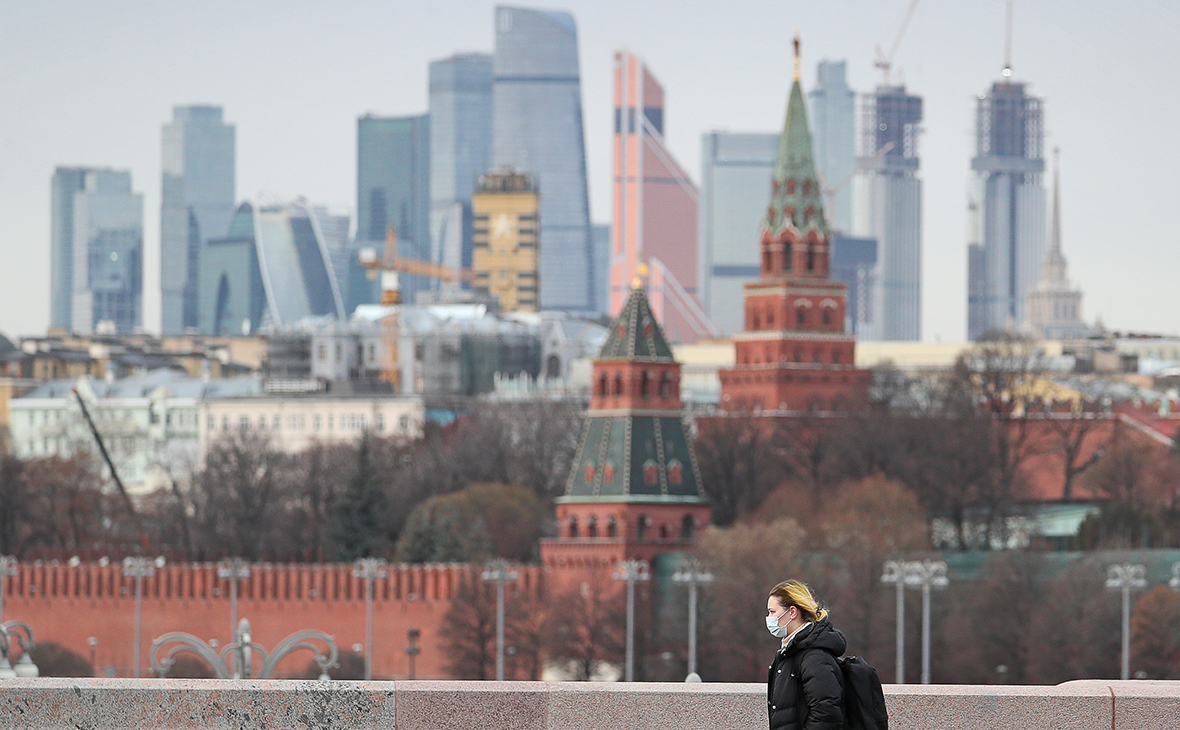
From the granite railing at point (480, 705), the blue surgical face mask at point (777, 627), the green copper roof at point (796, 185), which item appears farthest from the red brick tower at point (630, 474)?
the blue surgical face mask at point (777, 627)

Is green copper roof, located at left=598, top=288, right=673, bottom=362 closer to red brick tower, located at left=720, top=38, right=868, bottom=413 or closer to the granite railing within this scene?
red brick tower, located at left=720, top=38, right=868, bottom=413

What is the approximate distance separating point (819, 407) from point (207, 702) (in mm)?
97665

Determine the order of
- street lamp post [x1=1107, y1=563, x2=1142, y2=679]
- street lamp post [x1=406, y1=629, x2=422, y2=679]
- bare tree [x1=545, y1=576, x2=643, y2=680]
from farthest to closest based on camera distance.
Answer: street lamp post [x1=406, y1=629, x2=422, y2=679] → bare tree [x1=545, y1=576, x2=643, y2=680] → street lamp post [x1=1107, y1=563, x2=1142, y2=679]

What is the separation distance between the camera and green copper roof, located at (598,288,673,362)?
97.6m

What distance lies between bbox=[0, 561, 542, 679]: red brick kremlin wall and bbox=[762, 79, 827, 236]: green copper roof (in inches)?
1035

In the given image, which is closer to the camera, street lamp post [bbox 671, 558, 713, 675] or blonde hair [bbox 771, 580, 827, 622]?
blonde hair [bbox 771, 580, 827, 622]

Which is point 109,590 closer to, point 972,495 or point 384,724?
point 972,495

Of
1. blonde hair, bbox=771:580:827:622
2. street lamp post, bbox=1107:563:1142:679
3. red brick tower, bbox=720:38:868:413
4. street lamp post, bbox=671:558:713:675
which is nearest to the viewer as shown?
blonde hair, bbox=771:580:827:622

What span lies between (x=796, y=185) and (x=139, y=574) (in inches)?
1495

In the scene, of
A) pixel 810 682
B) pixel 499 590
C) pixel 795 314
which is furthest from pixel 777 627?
pixel 795 314

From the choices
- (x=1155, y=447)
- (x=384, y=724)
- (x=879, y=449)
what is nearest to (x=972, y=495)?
(x=879, y=449)

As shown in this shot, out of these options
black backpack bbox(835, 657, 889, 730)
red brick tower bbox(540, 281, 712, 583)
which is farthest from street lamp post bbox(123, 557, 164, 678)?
black backpack bbox(835, 657, 889, 730)

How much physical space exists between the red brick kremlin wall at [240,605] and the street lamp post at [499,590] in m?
1.65

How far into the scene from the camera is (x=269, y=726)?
24.8 metres
